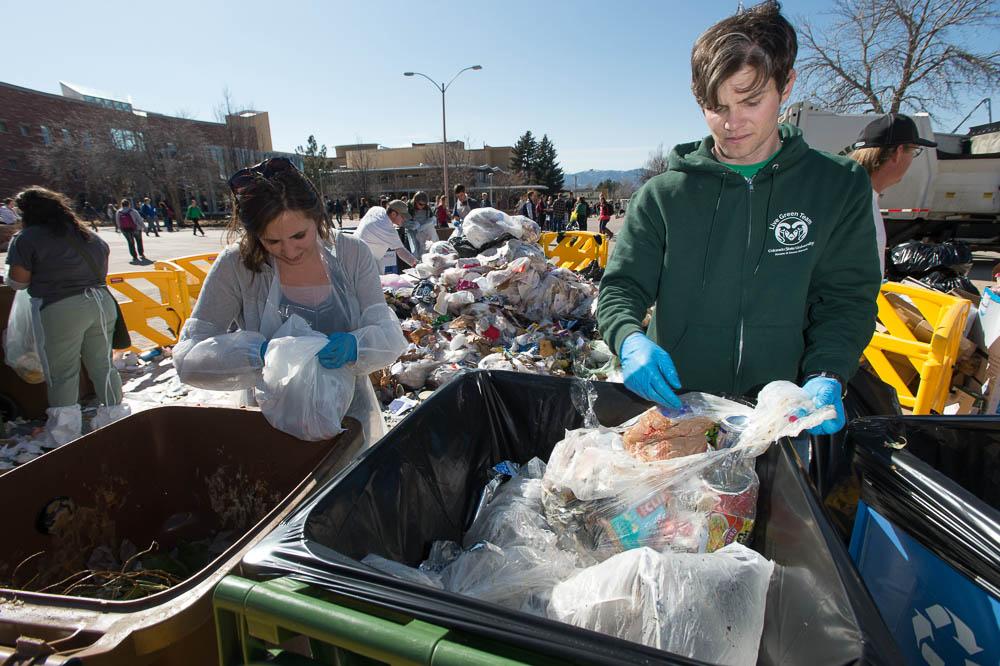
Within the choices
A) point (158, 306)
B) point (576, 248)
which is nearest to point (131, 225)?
point (158, 306)

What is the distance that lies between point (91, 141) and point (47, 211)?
41.2m

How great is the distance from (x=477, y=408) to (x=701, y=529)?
0.72 m

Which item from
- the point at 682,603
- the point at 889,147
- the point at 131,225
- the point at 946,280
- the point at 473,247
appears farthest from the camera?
the point at 131,225

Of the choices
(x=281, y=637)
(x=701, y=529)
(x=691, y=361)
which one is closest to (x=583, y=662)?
(x=281, y=637)

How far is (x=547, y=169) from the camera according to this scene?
2217 inches

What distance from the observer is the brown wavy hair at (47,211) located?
11.5 feet

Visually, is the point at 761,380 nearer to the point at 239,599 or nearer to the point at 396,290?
the point at 239,599

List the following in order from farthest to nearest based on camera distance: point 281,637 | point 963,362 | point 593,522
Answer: point 963,362 → point 593,522 → point 281,637

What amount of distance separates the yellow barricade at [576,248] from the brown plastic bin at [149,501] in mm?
8119

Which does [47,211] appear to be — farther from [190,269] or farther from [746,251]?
[746,251]

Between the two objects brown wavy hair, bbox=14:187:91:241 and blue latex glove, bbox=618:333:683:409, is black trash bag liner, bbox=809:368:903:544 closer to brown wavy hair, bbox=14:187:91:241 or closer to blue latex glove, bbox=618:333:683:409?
blue latex glove, bbox=618:333:683:409

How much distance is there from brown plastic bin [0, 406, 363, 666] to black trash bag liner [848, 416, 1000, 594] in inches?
53.9

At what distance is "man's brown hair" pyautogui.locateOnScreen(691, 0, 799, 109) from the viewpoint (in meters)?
1.30

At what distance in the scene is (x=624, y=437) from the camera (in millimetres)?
1366
